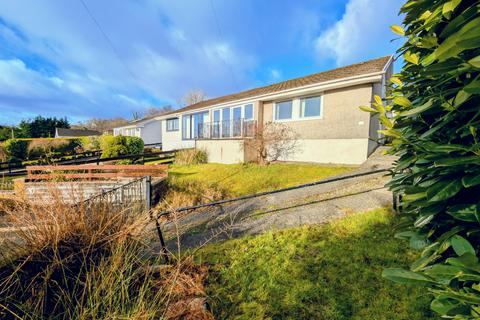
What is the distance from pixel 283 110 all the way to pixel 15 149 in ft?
90.2

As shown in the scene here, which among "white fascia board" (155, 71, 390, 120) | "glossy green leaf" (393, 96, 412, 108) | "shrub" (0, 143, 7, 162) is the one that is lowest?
"shrub" (0, 143, 7, 162)

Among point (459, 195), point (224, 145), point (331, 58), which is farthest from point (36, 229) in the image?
point (331, 58)

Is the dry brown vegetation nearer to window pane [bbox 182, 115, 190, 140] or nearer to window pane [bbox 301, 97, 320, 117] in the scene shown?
window pane [bbox 301, 97, 320, 117]

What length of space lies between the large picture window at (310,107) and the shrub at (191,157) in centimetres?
738

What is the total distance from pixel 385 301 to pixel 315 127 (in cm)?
1011

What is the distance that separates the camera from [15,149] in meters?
21.2

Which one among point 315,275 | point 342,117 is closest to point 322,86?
point 342,117

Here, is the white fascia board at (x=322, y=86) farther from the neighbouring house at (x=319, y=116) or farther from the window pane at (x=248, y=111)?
the window pane at (x=248, y=111)

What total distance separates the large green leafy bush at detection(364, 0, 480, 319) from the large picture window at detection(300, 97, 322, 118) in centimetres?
1063

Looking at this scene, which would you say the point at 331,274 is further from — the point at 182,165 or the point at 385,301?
the point at 182,165

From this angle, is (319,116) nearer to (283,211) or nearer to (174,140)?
(283,211)

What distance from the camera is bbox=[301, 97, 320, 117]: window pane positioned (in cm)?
1143

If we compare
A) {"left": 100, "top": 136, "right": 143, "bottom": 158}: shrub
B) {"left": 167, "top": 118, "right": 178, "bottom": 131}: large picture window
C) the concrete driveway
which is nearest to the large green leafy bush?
the concrete driveway

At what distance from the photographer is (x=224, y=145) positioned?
1378cm
